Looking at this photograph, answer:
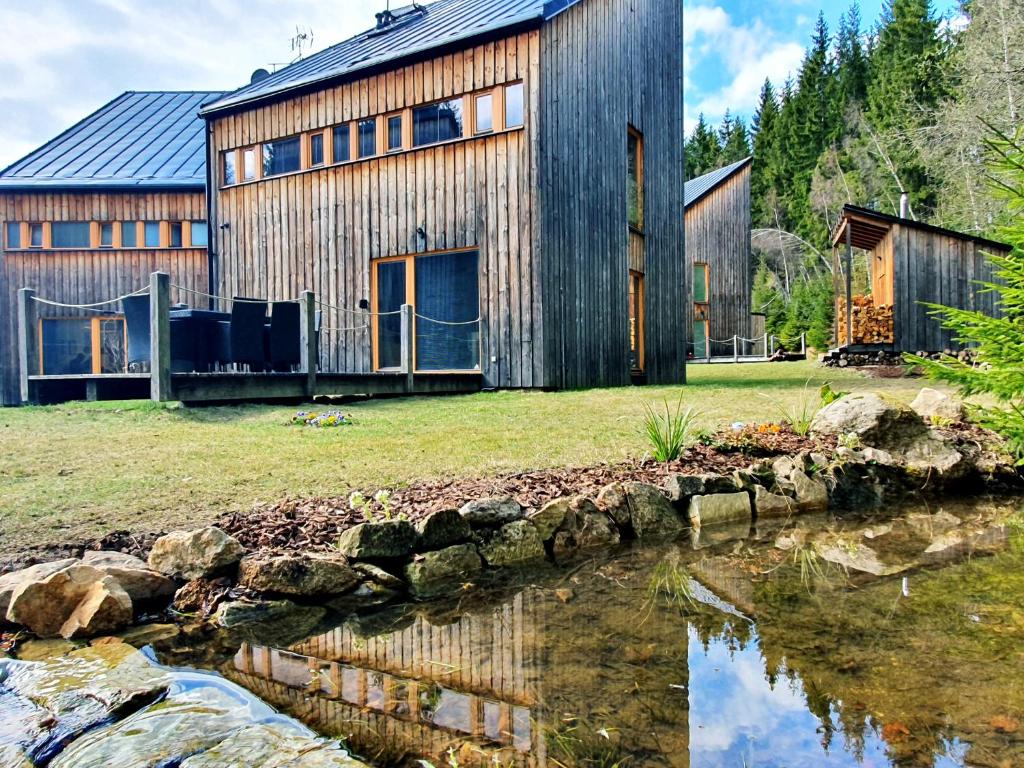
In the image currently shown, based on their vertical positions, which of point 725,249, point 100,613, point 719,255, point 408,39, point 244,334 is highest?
point 408,39

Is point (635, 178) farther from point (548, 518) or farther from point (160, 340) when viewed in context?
point (548, 518)

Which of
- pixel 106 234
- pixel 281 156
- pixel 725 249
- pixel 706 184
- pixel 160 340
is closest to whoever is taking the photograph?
pixel 160 340

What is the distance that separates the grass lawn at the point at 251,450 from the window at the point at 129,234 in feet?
27.2

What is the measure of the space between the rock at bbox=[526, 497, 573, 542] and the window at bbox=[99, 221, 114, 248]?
49.2 feet

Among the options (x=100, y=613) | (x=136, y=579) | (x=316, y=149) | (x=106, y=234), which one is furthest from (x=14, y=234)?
(x=100, y=613)

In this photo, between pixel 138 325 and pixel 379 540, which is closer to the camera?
pixel 379 540

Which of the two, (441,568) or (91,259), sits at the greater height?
(91,259)

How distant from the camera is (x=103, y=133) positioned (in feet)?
56.3

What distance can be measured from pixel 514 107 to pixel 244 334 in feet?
16.5

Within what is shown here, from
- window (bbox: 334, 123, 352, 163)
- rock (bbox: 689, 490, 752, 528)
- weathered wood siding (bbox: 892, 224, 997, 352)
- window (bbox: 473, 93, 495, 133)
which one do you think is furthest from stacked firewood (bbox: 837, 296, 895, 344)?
rock (bbox: 689, 490, 752, 528)

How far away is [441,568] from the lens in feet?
9.44

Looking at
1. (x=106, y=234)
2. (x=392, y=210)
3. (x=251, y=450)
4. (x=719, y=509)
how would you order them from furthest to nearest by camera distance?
(x=106, y=234) → (x=392, y=210) → (x=251, y=450) → (x=719, y=509)

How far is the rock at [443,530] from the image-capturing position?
114 inches

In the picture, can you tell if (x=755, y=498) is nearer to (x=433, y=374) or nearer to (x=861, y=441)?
(x=861, y=441)
